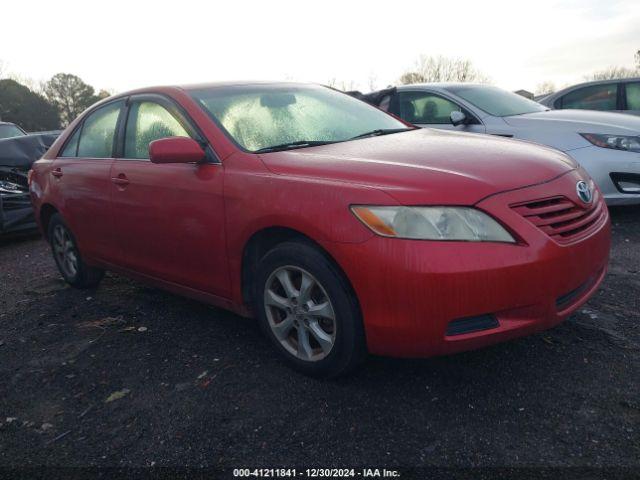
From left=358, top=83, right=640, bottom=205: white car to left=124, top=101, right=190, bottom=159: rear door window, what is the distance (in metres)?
2.99

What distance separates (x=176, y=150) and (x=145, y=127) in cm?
83

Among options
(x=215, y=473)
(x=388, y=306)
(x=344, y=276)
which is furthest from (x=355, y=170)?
(x=215, y=473)

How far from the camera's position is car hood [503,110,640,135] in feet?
18.3

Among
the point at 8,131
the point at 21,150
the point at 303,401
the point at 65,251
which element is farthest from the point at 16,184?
the point at 303,401

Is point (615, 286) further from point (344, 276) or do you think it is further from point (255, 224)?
point (255, 224)

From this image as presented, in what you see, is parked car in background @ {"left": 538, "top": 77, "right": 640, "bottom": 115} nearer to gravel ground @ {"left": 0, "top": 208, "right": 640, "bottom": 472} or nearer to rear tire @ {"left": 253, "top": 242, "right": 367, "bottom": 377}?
gravel ground @ {"left": 0, "top": 208, "right": 640, "bottom": 472}

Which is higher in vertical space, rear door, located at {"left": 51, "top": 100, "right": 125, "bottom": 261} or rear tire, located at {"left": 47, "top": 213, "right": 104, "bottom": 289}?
rear door, located at {"left": 51, "top": 100, "right": 125, "bottom": 261}

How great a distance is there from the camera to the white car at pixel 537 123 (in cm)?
543

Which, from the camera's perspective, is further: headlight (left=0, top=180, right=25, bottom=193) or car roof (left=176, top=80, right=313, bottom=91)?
headlight (left=0, top=180, right=25, bottom=193)

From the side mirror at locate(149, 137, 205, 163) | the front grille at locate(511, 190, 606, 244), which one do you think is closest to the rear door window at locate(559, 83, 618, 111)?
the front grille at locate(511, 190, 606, 244)

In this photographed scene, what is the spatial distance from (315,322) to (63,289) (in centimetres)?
307

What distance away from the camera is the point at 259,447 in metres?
2.33

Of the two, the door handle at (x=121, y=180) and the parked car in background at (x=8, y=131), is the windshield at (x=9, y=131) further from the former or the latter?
the door handle at (x=121, y=180)

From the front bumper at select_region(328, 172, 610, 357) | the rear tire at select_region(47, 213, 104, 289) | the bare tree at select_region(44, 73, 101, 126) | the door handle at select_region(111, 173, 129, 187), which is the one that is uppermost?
the bare tree at select_region(44, 73, 101, 126)
